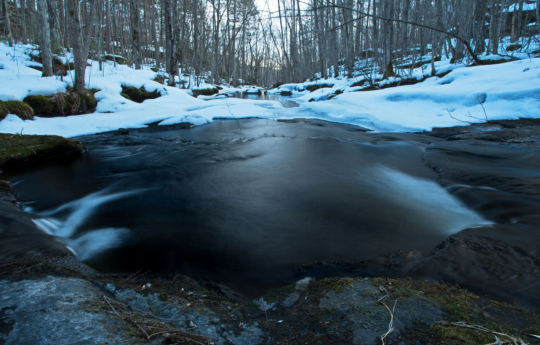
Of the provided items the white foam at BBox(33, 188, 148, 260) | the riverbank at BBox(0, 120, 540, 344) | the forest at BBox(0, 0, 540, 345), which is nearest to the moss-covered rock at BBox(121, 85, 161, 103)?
the forest at BBox(0, 0, 540, 345)

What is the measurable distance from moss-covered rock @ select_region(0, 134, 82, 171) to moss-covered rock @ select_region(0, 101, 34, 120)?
168 centimetres

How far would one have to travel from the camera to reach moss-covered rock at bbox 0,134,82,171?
3.85 m

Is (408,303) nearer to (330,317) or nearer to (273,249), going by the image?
(330,317)

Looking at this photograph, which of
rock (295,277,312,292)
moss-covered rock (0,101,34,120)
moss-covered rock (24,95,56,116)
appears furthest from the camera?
moss-covered rock (24,95,56,116)

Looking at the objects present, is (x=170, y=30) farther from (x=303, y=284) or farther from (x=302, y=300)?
(x=302, y=300)

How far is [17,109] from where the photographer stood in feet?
18.9

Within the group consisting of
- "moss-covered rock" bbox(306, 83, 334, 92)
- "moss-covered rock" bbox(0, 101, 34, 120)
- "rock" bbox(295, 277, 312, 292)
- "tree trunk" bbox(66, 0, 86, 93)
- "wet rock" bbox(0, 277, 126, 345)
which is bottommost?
"rock" bbox(295, 277, 312, 292)

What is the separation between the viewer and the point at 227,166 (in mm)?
4461

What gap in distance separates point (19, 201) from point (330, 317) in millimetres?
3534

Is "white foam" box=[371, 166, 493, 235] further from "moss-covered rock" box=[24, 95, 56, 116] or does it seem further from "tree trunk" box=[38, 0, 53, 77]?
"tree trunk" box=[38, 0, 53, 77]

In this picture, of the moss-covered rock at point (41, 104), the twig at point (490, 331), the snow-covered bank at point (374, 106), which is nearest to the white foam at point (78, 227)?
the twig at point (490, 331)

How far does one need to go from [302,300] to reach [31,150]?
467 centimetres

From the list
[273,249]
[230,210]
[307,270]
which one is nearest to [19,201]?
[230,210]

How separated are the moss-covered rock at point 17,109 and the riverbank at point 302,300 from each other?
15.5 feet
